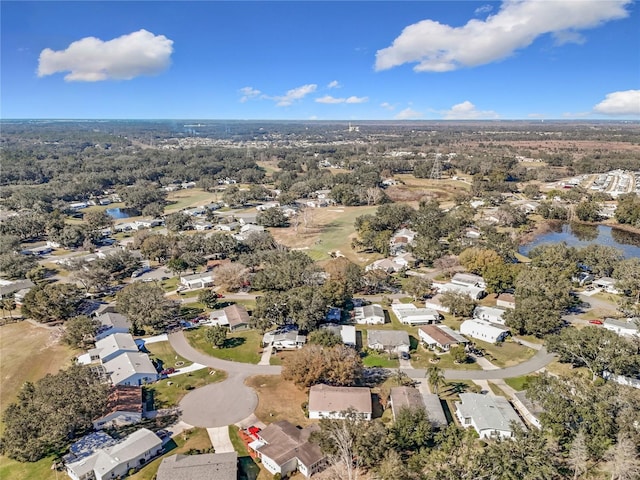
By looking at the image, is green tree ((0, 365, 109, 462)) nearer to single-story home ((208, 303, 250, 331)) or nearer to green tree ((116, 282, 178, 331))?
green tree ((116, 282, 178, 331))

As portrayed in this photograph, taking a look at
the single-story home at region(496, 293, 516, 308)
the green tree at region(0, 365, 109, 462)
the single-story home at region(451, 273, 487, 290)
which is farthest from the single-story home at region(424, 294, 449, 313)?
the green tree at region(0, 365, 109, 462)

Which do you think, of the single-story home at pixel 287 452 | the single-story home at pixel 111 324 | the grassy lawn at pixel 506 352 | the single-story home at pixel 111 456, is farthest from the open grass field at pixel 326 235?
the single-story home at pixel 111 456

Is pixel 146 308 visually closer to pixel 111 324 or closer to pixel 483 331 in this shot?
pixel 111 324

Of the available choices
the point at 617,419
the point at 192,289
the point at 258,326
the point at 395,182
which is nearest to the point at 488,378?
the point at 617,419

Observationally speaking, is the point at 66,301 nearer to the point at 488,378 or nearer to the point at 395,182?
the point at 488,378

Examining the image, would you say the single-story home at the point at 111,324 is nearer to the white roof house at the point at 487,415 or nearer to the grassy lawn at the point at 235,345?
the grassy lawn at the point at 235,345

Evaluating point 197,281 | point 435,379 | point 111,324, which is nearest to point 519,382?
point 435,379
